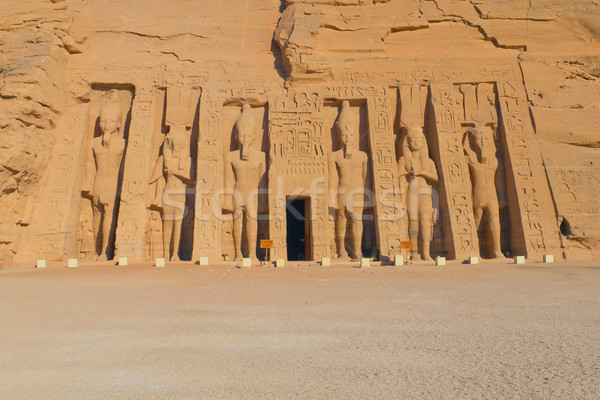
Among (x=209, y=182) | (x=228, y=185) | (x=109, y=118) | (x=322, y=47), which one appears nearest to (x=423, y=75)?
(x=322, y=47)

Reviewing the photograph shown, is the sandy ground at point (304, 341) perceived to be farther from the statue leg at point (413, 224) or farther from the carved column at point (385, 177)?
the statue leg at point (413, 224)

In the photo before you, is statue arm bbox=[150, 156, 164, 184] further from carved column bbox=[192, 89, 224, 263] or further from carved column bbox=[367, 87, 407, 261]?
carved column bbox=[367, 87, 407, 261]

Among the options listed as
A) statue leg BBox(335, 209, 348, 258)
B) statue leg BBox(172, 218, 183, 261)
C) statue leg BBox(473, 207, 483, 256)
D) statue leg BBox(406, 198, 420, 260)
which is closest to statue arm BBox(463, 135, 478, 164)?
statue leg BBox(473, 207, 483, 256)

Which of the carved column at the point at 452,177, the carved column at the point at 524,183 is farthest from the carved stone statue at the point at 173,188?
the carved column at the point at 524,183

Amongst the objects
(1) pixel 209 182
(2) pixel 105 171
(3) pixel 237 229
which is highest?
(2) pixel 105 171

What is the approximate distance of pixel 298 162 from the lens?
10.6 m

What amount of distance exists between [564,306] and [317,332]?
251cm

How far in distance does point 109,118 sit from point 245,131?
133 inches

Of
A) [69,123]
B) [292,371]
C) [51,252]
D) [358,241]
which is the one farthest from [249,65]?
[292,371]

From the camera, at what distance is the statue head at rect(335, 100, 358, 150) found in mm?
10672

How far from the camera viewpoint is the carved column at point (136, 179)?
9.91 metres

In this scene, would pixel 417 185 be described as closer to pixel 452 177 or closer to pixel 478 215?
pixel 452 177

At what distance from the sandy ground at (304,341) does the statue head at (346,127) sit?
5386mm

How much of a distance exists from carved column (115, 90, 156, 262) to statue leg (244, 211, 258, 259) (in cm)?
236
